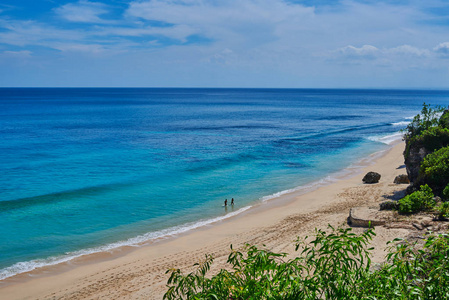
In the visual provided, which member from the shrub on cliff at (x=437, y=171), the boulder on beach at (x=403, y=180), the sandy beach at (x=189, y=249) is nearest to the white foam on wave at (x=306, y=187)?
the sandy beach at (x=189, y=249)

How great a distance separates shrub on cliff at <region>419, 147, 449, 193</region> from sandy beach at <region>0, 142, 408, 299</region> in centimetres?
486

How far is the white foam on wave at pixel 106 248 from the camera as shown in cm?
2100

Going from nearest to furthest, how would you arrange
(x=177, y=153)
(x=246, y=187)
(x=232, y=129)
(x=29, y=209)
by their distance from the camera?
(x=29, y=209) → (x=246, y=187) → (x=177, y=153) → (x=232, y=129)

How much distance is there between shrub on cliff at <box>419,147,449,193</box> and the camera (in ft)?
82.6

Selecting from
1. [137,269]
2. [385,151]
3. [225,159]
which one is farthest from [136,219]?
[385,151]

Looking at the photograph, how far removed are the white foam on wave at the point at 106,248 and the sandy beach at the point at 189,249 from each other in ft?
2.24

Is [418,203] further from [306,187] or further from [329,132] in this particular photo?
[329,132]

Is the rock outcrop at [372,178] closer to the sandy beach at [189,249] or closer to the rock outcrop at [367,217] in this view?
the sandy beach at [189,249]

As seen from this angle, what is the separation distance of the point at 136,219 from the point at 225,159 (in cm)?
2350

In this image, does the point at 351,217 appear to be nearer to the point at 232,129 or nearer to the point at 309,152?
the point at 309,152

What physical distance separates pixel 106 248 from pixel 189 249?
5695 mm

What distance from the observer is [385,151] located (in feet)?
189

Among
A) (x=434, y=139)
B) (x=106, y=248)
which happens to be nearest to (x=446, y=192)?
(x=434, y=139)

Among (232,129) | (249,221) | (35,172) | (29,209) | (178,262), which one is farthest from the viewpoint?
(232,129)
